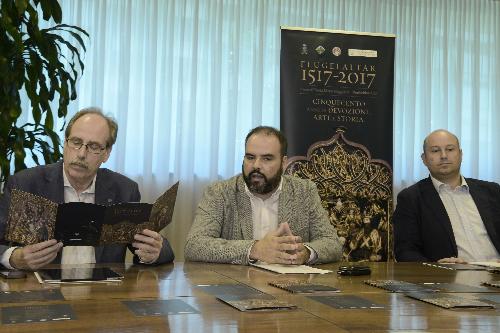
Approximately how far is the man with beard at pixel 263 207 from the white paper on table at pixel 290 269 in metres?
0.29

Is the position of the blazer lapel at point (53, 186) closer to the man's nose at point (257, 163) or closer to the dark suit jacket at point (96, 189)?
the dark suit jacket at point (96, 189)

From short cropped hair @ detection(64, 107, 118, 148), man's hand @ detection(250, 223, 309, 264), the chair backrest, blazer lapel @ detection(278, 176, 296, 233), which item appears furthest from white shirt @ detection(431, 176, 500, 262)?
short cropped hair @ detection(64, 107, 118, 148)

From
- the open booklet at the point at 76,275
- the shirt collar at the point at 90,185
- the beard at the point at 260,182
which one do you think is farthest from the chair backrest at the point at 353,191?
the open booklet at the point at 76,275

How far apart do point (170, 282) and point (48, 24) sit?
3519mm

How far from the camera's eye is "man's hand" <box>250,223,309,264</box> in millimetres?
2492

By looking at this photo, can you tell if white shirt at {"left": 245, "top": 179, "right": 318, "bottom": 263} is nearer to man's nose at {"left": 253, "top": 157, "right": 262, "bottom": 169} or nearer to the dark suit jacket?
man's nose at {"left": 253, "top": 157, "right": 262, "bottom": 169}

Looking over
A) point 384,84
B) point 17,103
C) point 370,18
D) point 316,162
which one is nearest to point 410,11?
point 370,18

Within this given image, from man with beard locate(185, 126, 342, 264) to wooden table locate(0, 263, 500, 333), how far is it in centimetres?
73

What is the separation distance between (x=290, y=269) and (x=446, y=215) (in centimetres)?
163

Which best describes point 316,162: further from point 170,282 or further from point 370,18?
point 170,282

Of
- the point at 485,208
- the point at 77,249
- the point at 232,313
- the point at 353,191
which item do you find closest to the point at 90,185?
the point at 77,249

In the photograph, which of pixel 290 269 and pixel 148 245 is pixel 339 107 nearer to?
pixel 290 269

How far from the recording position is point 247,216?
3033 millimetres

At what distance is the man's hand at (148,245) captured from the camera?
7.84 ft
